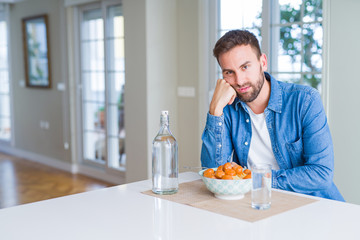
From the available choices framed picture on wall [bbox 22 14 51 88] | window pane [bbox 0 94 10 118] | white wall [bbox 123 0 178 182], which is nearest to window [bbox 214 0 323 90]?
white wall [bbox 123 0 178 182]

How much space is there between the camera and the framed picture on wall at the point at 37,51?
6172mm

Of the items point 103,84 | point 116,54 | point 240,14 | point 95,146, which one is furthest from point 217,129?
point 95,146

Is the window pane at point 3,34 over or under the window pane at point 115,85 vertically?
over

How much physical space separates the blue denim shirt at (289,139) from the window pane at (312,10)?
1.57 meters

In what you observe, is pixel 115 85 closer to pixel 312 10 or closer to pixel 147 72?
pixel 147 72

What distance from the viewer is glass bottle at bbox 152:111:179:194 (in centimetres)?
166

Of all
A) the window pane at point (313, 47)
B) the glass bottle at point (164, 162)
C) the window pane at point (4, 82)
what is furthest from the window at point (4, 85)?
the glass bottle at point (164, 162)

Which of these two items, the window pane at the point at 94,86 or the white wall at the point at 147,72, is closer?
the white wall at the point at 147,72

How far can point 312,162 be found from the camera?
180 centimetres

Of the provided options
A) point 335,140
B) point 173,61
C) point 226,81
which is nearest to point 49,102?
point 173,61

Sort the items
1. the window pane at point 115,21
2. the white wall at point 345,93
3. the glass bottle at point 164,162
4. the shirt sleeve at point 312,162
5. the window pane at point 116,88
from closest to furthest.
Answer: the glass bottle at point 164,162 < the shirt sleeve at point 312,162 < the white wall at point 345,93 < the window pane at point 115,21 < the window pane at point 116,88

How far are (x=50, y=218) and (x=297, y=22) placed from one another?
106 inches

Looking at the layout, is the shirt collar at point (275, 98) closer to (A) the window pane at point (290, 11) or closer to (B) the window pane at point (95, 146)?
(A) the window pane at point (290, 11)

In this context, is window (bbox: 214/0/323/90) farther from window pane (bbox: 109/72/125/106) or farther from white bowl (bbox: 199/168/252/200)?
white bowl (bbox: 199/168/252/200)
